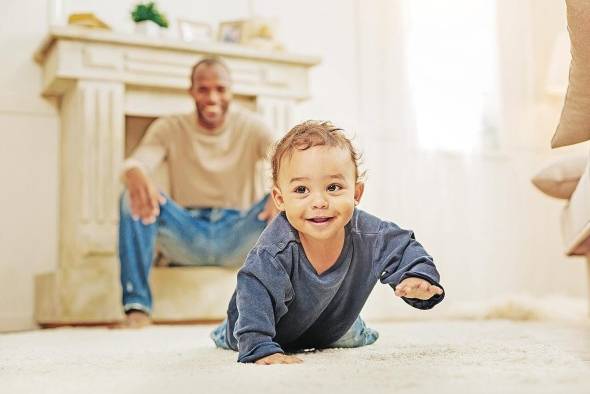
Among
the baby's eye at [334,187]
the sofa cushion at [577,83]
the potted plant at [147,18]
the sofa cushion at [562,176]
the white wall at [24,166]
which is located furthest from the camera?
the white wall at [24,166]

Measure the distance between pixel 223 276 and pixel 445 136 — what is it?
5.10ft

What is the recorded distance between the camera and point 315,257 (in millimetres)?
1405

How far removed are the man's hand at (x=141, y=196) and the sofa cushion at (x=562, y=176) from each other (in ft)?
4.01

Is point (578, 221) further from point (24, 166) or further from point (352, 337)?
point (24, 166)

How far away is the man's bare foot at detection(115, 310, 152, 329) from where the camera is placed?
2594 mm

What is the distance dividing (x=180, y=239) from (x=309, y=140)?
1.61 metres

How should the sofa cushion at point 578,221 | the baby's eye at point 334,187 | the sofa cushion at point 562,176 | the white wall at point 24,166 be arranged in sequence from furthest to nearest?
the white wall at point 24,166 < the sofa cushion at point 562,176 < the sofa cushion at point 578,221 < the baby's eye at point 334,187

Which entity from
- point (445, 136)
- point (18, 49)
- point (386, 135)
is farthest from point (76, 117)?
point (445, 136)

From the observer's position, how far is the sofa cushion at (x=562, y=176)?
95.6 inches

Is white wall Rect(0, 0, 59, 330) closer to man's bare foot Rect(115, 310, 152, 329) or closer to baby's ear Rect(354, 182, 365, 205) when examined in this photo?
man's bare foot Rect(115, 310, 152, 329)

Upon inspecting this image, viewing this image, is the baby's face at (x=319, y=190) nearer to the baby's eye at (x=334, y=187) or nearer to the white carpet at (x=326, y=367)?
the baby's eye at (x=334, y=187)

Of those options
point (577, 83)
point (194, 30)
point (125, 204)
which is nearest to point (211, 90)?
point (125, 204)

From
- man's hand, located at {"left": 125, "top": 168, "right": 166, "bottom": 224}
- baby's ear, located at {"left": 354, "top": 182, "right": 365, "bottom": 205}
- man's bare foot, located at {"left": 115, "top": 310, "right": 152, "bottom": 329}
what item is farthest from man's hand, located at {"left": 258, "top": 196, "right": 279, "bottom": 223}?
baby's ear, located at {"left": 354, "top": 182, "right": 365, "bottom": 205}

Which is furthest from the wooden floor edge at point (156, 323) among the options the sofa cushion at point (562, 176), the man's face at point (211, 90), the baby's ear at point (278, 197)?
the baby's ear at point (278, 197)
